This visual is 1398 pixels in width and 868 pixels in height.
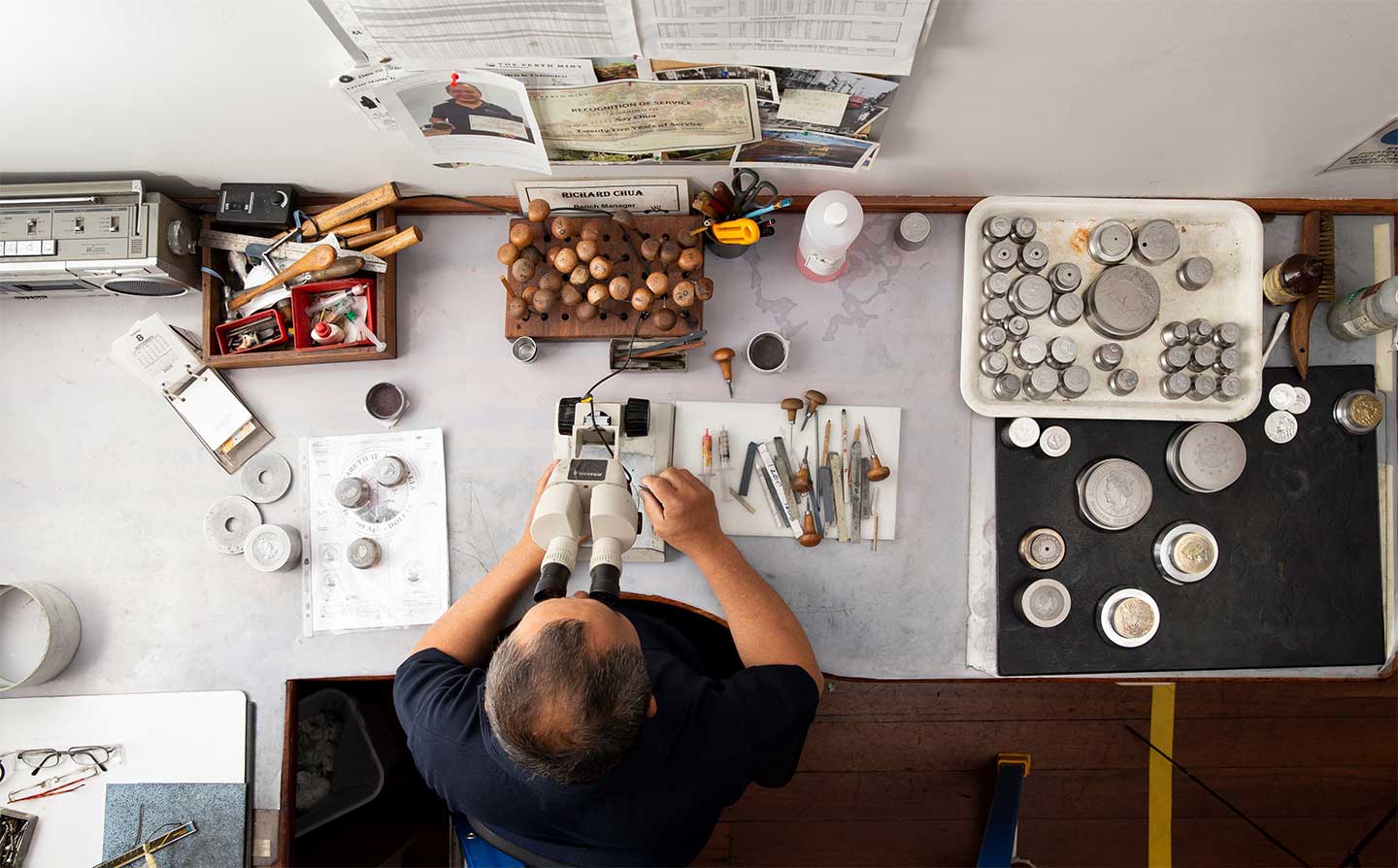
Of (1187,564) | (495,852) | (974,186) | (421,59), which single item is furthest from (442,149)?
(1187,564)

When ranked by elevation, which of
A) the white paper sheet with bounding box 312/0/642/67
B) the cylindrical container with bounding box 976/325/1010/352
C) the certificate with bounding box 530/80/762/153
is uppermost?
the white paper sheet with bounding box 312/0/642/67

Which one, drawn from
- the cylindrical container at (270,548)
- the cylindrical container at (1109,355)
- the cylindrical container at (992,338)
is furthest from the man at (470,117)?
the cylindrical container at (1109,355)

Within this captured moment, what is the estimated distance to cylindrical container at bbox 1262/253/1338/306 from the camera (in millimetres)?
1396

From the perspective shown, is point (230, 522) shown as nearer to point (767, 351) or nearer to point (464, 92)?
point (464, 92)

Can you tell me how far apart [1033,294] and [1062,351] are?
132 mm

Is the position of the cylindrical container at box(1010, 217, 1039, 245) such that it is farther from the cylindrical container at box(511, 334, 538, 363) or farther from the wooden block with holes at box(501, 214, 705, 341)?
the cylindrical container at box(511, 334, 538, 363)

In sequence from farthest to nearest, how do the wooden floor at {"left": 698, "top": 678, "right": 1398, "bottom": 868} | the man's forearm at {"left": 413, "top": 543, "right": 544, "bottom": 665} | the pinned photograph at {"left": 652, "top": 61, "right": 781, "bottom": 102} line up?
the wooden floor at {"left": 698, "top": 678, "right": 1398, "bottom": 868}
the man's forearm at {"left": 413, "top": 543, "right": 544, "bottom": 665}
the pinned photograph at {"left": 652, "top": 61, "right": 781, "bottom": 102}

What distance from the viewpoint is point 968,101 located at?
117 centimetres

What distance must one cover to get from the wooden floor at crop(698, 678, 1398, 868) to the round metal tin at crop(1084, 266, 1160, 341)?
1.08m

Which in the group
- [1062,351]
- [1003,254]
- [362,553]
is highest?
[1003,254]

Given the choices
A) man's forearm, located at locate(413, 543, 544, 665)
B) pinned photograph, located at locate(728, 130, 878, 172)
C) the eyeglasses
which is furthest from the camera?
the eyeglasses

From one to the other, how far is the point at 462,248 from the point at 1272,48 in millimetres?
1500

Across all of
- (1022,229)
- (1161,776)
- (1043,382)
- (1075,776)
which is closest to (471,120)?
(1022,229)

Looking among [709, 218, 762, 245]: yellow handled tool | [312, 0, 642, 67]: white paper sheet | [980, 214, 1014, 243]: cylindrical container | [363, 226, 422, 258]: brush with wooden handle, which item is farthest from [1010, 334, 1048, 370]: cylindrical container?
[363, 226, 422, 258]: brush with wooden handle
